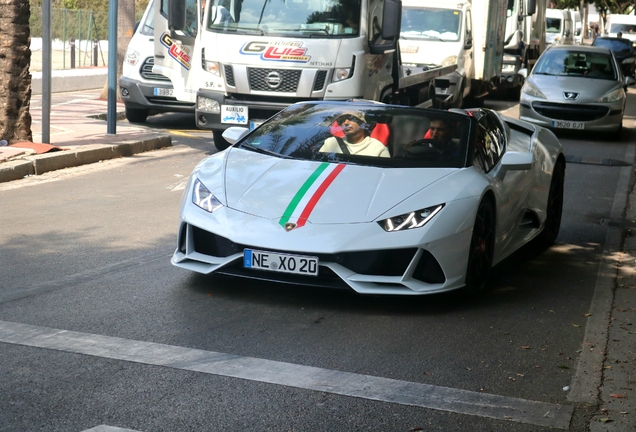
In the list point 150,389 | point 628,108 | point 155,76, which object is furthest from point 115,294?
point 628,108

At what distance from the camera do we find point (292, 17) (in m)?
13.4

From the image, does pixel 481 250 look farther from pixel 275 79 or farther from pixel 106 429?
pixel 275 79

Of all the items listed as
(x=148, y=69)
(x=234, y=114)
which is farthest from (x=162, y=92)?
(x=234, y=114)

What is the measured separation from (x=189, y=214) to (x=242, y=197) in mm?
372

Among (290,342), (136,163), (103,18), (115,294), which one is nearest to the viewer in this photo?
(290,342)

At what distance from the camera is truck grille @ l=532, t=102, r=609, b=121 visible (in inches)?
698

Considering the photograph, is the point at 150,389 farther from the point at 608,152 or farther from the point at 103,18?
the point at 103,18

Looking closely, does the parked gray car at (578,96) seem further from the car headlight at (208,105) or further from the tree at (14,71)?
the tree at (14,71)

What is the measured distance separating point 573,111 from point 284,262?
1295 cm

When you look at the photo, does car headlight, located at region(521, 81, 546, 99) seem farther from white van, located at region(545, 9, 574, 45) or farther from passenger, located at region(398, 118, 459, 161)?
white van, located at region(545, 9, 574, 45)

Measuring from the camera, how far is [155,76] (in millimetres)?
17281

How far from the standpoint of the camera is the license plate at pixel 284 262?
233 inches

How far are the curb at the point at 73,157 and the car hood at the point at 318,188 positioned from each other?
17.3ft

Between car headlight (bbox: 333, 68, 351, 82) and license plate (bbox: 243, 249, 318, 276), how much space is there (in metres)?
7.75
